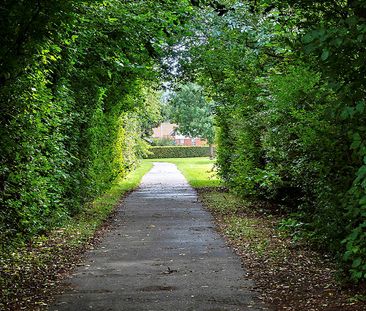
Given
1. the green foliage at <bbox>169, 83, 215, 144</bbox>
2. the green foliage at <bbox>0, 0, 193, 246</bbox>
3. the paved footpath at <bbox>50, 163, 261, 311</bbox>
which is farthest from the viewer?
the green foliage at <bbox>169, 83, 215, 144</bbox>

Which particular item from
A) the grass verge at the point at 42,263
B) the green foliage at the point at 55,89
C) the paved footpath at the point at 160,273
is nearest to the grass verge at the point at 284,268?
the paved footpath at the point at 160,273

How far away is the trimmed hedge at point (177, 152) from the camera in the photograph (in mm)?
82000

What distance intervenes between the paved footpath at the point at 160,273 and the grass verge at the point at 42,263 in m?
0.30

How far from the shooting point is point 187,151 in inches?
3258

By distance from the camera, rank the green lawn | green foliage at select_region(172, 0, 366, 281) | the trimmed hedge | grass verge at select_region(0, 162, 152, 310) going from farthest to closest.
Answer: the trimmed hedge
the green lawn
grass verge at select_region(0, 162, 152, 310)
green foliage at select_region(172, 0, 366, 281)

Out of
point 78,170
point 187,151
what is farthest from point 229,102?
point 187,151

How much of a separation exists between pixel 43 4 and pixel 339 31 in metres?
3.33

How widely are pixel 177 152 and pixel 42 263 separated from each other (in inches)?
2866

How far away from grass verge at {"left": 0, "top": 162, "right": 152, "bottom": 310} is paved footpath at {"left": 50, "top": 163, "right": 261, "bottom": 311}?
30cm

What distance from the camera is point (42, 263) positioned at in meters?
9.55

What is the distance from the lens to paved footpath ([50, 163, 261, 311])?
7227 millimetres

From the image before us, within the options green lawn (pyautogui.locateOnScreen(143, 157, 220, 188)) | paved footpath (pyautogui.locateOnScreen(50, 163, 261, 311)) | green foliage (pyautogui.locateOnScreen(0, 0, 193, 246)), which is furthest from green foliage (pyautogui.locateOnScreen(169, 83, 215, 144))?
paved footpath (pyautogui.locateOnScreen(50, 163, 261, 311))

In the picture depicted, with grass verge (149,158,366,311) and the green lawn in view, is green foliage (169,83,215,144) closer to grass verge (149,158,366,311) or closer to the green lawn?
the green lawn

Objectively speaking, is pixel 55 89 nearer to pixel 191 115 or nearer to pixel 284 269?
pixel 284 269
